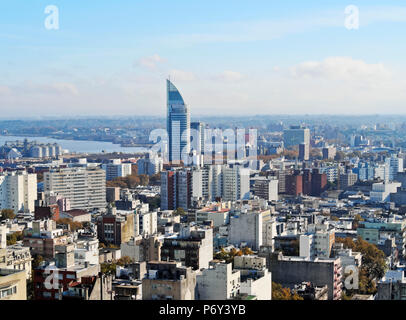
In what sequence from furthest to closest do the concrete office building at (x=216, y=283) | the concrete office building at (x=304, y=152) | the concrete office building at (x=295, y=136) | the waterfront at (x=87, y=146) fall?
the concrete office building at (x=295, y=136) → the waterfront at (x=87, y=146) → the concrete office building at (x=304, y=152) → the concrete office building at (x=216, y=283)

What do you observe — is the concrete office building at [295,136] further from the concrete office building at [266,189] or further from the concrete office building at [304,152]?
the concrete office building at [266,189]

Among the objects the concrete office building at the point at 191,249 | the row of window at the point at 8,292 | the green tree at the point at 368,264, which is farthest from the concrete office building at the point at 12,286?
the green tree at the point at 368,264

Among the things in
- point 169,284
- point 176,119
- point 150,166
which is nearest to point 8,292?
point 169,284

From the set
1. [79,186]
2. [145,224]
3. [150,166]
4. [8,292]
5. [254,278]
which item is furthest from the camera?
[150,166]

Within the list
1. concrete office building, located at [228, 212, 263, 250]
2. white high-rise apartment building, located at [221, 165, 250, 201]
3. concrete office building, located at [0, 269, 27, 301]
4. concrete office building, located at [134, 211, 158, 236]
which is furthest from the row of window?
white high-rise apartment building, located at [221, 165, 250, 201]

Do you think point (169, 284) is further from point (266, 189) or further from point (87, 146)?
point (87, 146)
